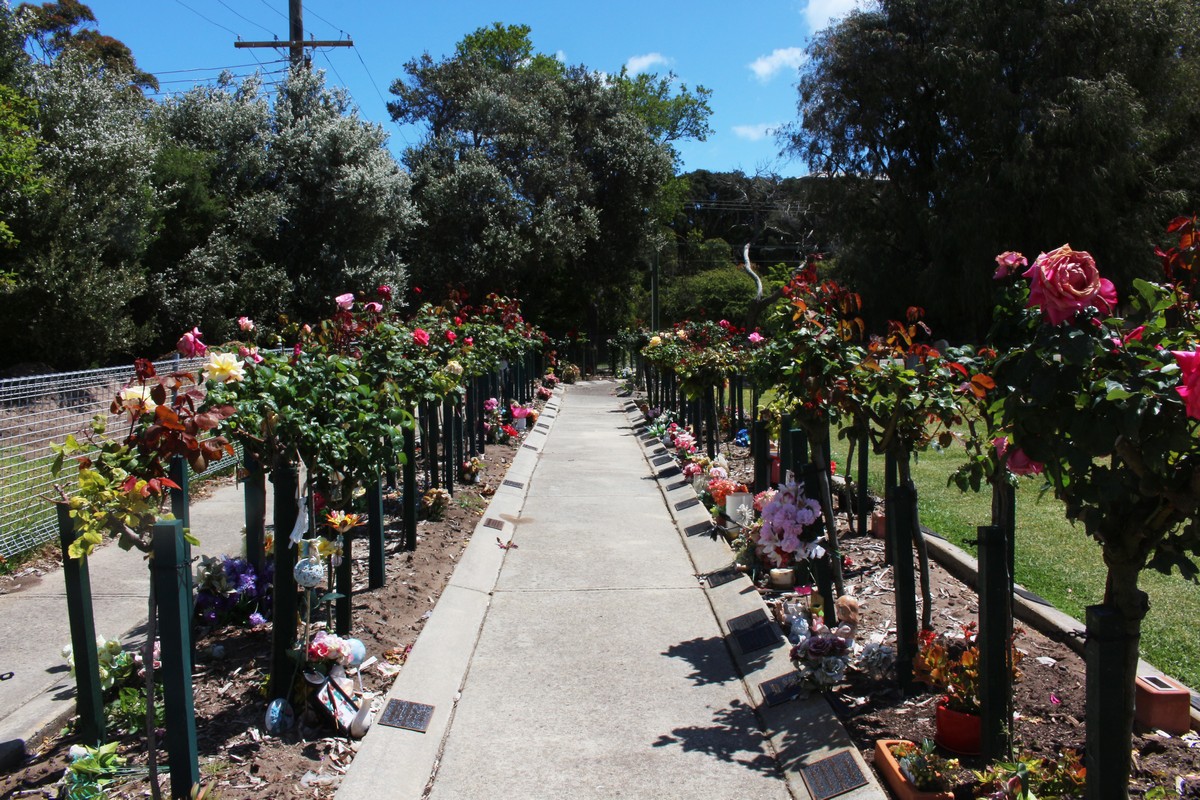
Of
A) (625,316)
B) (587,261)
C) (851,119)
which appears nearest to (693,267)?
(625,316)

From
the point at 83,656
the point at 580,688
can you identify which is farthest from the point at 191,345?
the point at 580,688

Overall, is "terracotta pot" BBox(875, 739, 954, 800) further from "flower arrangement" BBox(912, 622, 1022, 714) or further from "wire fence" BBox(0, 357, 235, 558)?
"wire fence" BBox(0, 357, 235, 558)

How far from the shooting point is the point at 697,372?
11.4 m

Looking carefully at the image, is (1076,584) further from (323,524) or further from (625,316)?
(625,316)

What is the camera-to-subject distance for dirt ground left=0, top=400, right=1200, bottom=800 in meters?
3.48

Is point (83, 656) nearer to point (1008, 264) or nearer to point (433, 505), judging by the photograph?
point (1008, 264)

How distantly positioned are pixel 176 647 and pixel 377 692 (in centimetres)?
147

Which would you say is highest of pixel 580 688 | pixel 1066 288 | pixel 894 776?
pixel 1066 288

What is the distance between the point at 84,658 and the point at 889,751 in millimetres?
3144

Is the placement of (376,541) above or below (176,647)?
below

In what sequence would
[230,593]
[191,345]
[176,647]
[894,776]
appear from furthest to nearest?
[230,593]
[191,345]
[894,776]
[176,647]

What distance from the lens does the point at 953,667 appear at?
12.3 feet

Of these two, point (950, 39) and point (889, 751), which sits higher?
point (950, 39)

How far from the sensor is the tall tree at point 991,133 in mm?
21719
